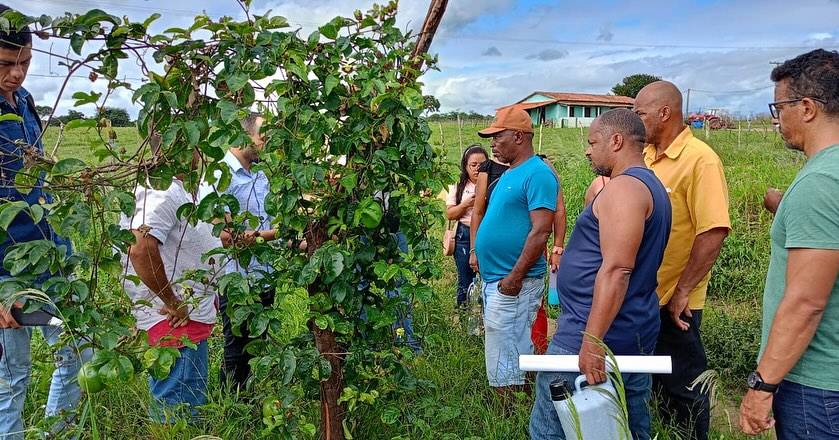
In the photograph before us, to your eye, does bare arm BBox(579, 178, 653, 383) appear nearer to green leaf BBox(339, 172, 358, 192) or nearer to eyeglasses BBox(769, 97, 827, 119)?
eyeglasses BBox(769, 97, 827, 119)

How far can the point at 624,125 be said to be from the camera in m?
2.18

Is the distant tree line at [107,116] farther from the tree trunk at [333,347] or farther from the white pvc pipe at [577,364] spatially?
the white pvc pipe at [577,364]

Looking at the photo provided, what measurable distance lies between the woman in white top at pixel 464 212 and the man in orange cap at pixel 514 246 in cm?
145

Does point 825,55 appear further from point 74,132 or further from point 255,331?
point 74,132

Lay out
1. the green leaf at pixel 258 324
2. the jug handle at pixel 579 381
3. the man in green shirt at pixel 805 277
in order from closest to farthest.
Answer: the man in green shirt at pixel 805 277
the green leaf at pixel 258 324
the jug handle at pixel 579 381

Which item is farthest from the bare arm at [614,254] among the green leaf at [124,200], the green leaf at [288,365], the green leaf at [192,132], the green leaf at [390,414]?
the green leaf at [124,200]

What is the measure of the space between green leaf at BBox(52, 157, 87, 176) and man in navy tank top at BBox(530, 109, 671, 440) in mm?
1601

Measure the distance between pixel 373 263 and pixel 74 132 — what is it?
38.0 inches

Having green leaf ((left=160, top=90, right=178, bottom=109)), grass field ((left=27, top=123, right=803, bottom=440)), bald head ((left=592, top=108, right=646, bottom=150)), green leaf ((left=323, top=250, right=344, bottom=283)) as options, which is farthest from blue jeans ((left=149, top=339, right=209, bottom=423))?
bald head ((left=592, top=108, right=646, bottom=150))

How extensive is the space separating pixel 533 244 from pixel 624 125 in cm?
106

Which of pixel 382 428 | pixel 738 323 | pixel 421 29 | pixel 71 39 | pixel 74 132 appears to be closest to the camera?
pixel 71 39

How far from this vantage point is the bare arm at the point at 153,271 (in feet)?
7.68

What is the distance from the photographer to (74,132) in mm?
1693

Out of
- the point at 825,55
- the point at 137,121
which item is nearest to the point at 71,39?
the point at 137,121
